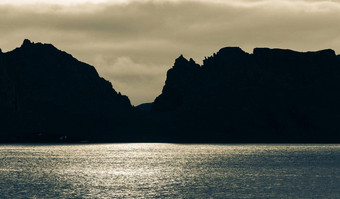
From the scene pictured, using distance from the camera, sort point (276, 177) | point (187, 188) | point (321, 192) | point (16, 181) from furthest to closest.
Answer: point (276, 177) < point (16, 181) < point (187, 188) < point (321, 192)

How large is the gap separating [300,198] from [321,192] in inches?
385

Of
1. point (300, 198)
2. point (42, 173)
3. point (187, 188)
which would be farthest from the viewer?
point (42, 173)

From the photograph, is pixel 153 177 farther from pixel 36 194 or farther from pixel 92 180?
pixel 36 194

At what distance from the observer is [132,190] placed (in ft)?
392

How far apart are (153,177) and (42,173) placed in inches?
1551

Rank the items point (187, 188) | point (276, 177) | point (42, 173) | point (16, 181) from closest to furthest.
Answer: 1. point (187, 188)
2. point (16, 181)
3. point (276, 177)
4. point (42, 173)

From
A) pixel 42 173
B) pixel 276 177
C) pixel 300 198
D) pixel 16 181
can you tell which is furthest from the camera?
pixel 42 173

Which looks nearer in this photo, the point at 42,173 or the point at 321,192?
the point at 321,192

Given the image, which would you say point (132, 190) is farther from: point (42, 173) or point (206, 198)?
point (42, 173)

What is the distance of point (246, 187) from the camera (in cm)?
12569


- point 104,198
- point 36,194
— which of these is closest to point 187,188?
point 104,198

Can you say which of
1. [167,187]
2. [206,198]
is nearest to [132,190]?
[167,187]

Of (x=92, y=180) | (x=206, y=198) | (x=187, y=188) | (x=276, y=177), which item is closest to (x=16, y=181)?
(x=92, y=180)

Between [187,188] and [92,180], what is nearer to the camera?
[187,188]
